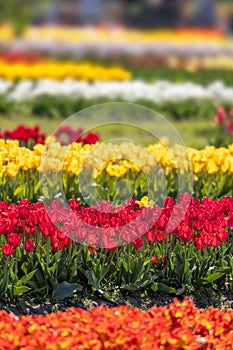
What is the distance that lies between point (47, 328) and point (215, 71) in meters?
17.9

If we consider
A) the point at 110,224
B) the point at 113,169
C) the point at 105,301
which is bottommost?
the point at 105,301

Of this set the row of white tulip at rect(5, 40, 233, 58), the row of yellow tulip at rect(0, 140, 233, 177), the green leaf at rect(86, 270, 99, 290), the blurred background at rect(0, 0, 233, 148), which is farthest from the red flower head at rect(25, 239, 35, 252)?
the row of white tulip at rect(5, 40, 233, 58)

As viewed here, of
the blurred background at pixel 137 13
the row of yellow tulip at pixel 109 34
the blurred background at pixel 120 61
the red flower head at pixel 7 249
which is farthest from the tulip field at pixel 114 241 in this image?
the blurred background at pixel 137 13

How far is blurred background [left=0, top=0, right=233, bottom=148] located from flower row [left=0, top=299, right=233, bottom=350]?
17.8ft

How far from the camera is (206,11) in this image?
119 ft

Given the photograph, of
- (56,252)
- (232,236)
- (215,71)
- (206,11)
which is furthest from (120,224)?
(206,11)

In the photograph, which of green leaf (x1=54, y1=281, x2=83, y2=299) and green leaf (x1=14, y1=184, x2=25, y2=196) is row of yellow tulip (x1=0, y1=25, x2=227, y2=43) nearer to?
green leaf (x1=14, y1=184, x2=25, y2=196)

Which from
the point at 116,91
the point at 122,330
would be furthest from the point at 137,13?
the point at 122,330

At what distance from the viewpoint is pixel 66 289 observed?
5668mm

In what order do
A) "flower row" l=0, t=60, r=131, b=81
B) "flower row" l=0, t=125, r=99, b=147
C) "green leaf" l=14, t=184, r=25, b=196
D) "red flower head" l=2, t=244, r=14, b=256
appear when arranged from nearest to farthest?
"red flower head" l=2, t=244, r=14, b=256
"green leaf" l=14, t=184, r=25, b=196
"flower row" l=0, t=125, r=99, b=147
"flower row" l=0, t=60, r=131, b=81

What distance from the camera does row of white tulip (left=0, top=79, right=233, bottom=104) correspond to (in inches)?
643

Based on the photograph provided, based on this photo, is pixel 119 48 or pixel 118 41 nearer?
pixel 119 48

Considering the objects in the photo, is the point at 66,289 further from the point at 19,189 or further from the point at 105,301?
the point at 19,189

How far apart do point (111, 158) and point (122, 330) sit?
3.41 meters
